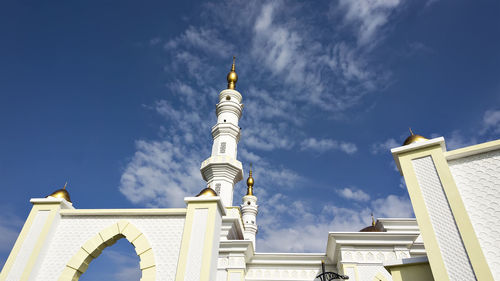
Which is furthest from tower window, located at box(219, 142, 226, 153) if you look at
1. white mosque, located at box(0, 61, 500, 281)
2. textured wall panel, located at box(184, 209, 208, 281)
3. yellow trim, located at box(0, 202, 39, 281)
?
textured wall panel, located at box(184, 209, 208, 281)

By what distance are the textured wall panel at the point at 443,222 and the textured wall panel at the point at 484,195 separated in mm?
337

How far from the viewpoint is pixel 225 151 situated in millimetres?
19062

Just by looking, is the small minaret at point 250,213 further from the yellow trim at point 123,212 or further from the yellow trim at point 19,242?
the yellow trim at point 19,242

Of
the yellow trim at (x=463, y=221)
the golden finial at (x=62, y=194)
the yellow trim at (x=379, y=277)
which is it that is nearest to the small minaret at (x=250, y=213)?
the yellow trim at (x=379, y=277)

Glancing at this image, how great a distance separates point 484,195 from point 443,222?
2.93ft

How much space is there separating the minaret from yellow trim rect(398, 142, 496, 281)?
36.4ft

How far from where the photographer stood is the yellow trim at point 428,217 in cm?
534

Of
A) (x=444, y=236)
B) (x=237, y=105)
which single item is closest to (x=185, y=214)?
(x=444, y=236)

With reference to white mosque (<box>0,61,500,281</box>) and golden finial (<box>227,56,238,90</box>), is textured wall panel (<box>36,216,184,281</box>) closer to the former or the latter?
white mosque (<box>0,61,500,281</box>)

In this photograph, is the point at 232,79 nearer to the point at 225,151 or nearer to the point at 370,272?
the point at 225,151

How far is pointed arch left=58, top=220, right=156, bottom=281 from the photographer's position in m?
6.70

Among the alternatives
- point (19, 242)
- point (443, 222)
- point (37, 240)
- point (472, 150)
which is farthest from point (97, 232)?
point (472, 150)

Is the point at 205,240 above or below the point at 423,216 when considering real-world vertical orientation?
below

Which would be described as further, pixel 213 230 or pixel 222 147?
pixel 222 147
